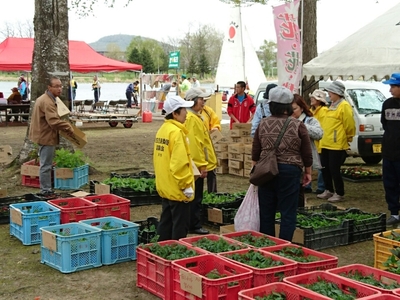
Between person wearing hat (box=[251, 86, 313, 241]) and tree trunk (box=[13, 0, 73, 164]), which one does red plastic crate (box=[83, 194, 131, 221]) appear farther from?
tree trunk (box=[13, 0, 73, 164])

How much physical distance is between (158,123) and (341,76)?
58.5 feet

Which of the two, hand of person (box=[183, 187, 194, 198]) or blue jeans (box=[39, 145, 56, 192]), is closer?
hand of person (box=[183, 187, 194, 198])

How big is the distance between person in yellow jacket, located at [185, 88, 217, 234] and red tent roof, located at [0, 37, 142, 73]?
1561cm

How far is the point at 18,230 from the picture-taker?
768 centimetres

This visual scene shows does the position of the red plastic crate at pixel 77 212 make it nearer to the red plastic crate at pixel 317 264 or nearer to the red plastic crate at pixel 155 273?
the red plastic crate at pixel 155 273

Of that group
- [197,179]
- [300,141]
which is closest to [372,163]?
[197,179]

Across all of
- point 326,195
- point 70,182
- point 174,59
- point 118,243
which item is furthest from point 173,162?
point 174,59

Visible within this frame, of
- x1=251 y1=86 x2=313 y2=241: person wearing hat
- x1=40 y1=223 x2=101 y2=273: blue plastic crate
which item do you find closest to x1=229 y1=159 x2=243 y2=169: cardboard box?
x1=40 y1=223 x2=101 y2=273: blue plastic crate

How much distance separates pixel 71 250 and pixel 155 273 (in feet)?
3.95

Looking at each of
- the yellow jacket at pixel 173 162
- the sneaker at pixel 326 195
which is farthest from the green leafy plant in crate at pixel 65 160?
the yellow jacket at pixel 173 162

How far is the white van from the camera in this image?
13.2m

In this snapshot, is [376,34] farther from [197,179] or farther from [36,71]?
[36,71]

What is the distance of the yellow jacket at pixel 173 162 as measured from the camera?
5.96m

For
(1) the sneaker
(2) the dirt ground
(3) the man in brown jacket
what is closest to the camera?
(2) the dirt ground
